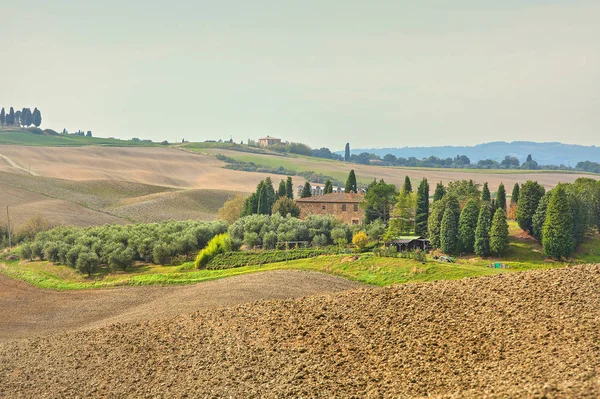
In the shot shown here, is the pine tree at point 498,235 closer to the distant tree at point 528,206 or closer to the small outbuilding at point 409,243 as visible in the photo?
the distant tree at point 528,206

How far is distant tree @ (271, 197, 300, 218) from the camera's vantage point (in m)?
90.8

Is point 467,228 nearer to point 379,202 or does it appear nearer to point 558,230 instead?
point 558,230

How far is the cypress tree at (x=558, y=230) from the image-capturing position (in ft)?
197

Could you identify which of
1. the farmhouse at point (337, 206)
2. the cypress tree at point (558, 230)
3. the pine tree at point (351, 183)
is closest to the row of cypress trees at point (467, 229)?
the cypress tree at point (558, 230)

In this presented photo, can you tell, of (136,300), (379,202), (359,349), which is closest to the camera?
(359,349)

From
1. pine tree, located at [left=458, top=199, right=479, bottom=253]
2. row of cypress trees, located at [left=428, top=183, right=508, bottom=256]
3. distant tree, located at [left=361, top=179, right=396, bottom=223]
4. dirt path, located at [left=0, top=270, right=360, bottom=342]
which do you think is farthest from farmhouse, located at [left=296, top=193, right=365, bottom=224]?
dirt path, located at [left=0, top=270, right=360, bottom=342]

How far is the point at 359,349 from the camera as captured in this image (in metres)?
29.0

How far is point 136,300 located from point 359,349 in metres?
25.6

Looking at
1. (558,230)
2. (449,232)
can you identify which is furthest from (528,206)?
(449,232)

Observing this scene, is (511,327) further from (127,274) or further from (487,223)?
(127,274)

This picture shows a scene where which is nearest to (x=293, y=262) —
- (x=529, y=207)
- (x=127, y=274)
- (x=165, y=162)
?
(x=127, y=274)

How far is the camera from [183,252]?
71312 millimetres

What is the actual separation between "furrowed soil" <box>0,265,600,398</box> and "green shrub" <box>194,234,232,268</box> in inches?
984

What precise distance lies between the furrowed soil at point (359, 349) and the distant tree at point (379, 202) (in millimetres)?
42894
